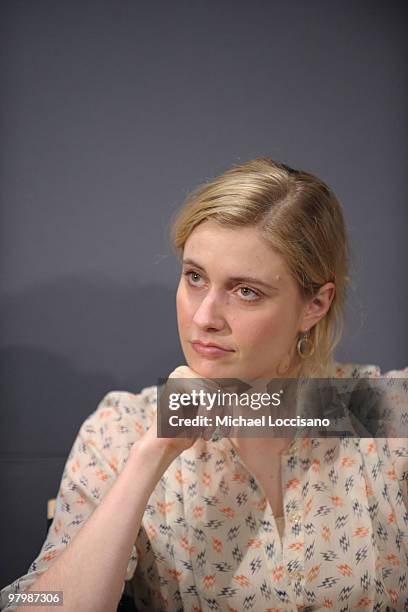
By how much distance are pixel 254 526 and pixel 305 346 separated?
0.35 metres

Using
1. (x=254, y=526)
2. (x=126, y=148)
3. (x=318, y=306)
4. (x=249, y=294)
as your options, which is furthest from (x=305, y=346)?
(x=126, y=148)

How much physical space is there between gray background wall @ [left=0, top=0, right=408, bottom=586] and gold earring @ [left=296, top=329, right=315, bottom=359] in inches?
13.0

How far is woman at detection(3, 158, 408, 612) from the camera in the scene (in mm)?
1223

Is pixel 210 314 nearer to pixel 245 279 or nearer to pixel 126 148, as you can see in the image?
pixel 245 279

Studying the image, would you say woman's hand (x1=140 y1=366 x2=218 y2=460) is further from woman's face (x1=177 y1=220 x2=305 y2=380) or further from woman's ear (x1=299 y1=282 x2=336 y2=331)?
woman's ear (x1=299 y1=282 x2=336 y2=331)

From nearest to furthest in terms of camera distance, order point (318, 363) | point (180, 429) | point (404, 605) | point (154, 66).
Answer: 1. point (180, 429)
2. point (404, 605)
3. point (318, 363)
4. point (154, 66)

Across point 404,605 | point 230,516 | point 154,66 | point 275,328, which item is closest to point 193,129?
point 154,66

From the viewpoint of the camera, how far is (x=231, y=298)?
122 centimetres

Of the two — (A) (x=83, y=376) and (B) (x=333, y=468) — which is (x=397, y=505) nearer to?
(B) (x=333, y=468)

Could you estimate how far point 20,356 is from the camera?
62.0 inches

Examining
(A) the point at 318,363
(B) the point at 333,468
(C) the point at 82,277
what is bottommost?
(B) the point at 333,468

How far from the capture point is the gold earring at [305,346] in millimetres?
1384

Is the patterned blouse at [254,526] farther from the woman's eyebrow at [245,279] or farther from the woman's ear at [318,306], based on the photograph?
the woman's eyebrow at [245,279]

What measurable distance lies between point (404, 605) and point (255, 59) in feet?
3.68
